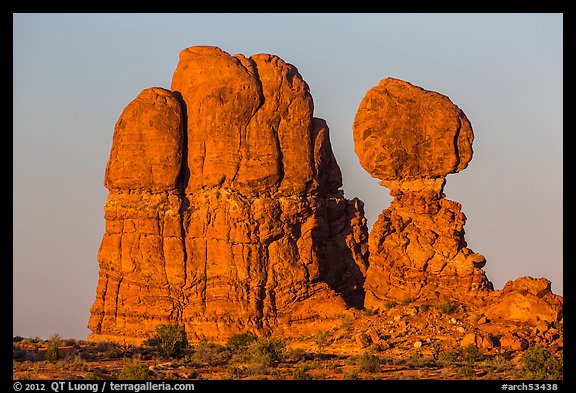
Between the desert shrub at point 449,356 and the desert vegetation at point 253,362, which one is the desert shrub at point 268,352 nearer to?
the desert vegetation at point 253,362

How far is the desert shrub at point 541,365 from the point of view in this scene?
2411 inches

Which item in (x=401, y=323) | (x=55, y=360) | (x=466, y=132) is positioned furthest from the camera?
(x=466, y=132)

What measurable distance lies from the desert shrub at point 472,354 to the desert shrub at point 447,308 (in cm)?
477

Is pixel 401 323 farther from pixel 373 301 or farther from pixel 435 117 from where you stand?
pixel 435 117

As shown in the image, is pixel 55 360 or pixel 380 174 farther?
pixel 380 174

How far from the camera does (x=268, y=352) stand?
217ft

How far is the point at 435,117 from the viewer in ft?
261

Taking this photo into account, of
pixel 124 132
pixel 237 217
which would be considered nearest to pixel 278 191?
pixel 237 217

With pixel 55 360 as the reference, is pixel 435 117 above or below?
above

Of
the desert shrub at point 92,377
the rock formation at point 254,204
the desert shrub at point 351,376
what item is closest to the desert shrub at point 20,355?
the desert shrub at point 92,377

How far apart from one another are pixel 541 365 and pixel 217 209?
74.3 ft

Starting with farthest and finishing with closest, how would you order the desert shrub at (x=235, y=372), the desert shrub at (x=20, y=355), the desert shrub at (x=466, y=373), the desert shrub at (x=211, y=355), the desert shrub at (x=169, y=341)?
the desert shrub at (x=169, y=341), the desert shrub at (x=211, y=355), the desert shrub at (x=20, y=355), the desert shrub at (x=466, y=373), the desert shrub at (x=235, y=372)
